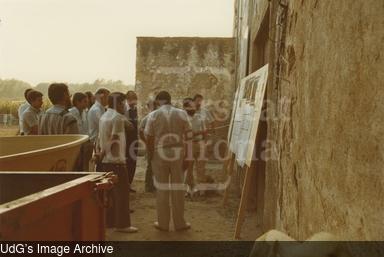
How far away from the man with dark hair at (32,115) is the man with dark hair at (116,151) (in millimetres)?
903

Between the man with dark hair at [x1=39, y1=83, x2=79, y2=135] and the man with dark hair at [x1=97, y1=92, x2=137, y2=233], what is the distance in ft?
2.11

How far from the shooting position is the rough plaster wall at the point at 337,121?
1701 mm

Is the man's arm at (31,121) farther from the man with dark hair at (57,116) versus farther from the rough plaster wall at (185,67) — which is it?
the rough plaster wall at (185,67)

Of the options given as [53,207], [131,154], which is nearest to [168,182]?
[131,154]

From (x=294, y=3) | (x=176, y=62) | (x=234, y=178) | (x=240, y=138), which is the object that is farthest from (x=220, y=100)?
(x=294, y=3)

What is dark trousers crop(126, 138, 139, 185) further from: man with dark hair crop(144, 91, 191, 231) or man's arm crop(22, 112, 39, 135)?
man's arm crop(22, 112, 39, 135)

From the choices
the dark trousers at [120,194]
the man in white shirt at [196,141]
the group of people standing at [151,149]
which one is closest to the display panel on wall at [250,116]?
the group of people standing at [151,149]

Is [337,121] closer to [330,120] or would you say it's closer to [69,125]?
[330,120]

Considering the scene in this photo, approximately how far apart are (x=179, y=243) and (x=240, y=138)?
153 centimetres

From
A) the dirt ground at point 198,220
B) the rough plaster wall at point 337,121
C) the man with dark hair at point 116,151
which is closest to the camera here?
the rough plaster wall at point 337,121

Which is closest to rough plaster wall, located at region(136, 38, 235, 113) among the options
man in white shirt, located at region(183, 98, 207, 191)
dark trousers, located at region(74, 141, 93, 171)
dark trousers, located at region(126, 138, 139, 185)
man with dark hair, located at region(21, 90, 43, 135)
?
man in white shirt, located at region(183, 98, 207, 191)

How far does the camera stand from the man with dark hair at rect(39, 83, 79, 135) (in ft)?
17.0

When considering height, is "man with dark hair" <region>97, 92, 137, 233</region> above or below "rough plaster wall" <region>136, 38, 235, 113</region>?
below

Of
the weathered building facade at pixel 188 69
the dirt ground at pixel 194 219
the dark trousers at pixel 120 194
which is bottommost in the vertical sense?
the dirt ground at pixel 194 219
